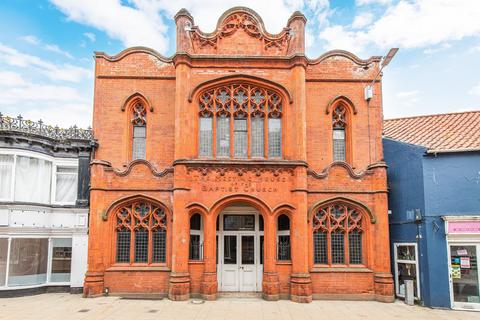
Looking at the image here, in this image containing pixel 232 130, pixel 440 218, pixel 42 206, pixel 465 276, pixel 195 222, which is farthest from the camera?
pixel 232 130

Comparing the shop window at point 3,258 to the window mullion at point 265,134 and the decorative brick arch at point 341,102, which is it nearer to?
the window mullion at point 265,134

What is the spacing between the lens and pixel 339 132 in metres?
14.9

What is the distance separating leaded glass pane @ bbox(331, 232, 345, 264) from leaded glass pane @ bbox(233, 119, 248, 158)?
464 centimetres

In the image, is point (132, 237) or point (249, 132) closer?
point (132, 237)

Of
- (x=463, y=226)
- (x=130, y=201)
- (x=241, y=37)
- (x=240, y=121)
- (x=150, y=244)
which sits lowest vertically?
(x=150, y=244)

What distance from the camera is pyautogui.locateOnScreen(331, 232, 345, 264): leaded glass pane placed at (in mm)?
13641

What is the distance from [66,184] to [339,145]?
37.1 feet

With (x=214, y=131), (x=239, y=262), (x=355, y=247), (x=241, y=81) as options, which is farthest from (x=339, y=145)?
(x=239, y=262)

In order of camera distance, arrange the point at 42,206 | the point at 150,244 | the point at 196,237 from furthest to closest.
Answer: the point at 42,206
the point at 196,237
the point at 150,244

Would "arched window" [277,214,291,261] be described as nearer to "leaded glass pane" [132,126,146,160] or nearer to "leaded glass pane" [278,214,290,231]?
"leaded glass pane" [278,214,290,231]

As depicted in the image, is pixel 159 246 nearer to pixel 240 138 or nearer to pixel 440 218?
pixel 240 138

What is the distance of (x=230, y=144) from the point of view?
14.2 metres

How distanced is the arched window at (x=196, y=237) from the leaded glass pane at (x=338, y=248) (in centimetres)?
498

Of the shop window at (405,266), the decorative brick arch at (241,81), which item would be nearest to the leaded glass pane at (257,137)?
the decorative brick arch at (241,81)
